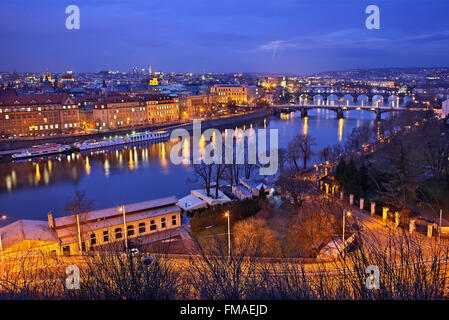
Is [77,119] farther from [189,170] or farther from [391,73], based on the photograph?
[391,73]

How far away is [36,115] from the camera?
13383 mm

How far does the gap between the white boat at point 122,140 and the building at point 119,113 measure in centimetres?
197

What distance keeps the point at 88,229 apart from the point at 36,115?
421 inches

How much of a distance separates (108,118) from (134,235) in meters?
11.3

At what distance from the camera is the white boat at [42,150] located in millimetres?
10660

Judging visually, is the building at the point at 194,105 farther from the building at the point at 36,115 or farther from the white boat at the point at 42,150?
the white boat at the point at 42,150

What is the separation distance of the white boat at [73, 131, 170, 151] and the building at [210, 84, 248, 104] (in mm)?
11380

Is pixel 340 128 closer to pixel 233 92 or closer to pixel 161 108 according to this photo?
pixel 161 108

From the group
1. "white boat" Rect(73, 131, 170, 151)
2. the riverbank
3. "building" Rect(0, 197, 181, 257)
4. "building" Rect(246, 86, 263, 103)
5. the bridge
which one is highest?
"building" Rect(246, 86, 263, 103)

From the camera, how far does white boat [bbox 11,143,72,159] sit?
420 inches

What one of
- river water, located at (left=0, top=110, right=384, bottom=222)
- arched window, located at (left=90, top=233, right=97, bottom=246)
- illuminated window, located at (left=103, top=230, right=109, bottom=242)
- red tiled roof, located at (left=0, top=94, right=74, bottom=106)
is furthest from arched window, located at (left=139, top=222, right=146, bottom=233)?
red tiled roof, located at (left=0, top=94, right=74, bottom=106)

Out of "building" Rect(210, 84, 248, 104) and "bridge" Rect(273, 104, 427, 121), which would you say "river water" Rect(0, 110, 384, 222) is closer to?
"bridge" Rect(273, 104, 427, 121)

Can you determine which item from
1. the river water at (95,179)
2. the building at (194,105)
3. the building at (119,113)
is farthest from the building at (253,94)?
the river water at (95,179)
